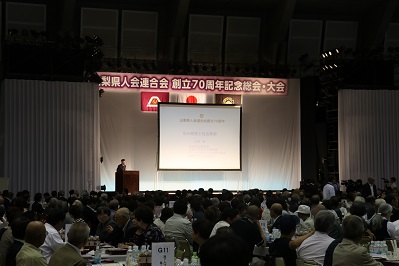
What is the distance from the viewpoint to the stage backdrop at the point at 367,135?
20.2 metres

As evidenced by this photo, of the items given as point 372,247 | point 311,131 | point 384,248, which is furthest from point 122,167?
point 384,248

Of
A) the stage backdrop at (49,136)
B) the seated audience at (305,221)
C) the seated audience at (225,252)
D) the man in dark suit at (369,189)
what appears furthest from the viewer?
the stage backdrop at (49,136)

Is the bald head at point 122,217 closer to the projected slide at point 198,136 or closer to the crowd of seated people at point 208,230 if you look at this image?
the crowd of seated people at point 208,230

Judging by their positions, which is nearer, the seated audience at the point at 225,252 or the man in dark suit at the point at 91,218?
the seated audience at the point at 225,252

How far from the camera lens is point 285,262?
233 inches

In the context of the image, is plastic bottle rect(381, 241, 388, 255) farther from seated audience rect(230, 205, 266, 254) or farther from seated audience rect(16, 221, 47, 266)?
seated audience rect(16, 221, 47, 266)

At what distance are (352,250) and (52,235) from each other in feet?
9.56

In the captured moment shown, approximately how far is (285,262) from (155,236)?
1.55 metres

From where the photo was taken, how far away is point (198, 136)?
20.8 metres

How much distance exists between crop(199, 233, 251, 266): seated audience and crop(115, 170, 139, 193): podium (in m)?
16.9

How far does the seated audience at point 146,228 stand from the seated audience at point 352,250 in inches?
89.7

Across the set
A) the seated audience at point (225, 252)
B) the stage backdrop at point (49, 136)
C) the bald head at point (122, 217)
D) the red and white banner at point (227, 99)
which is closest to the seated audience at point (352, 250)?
the seated audience at point (225, 252)

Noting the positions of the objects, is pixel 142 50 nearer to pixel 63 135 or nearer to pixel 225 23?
pixel 225 23

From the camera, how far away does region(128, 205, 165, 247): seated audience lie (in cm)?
680
